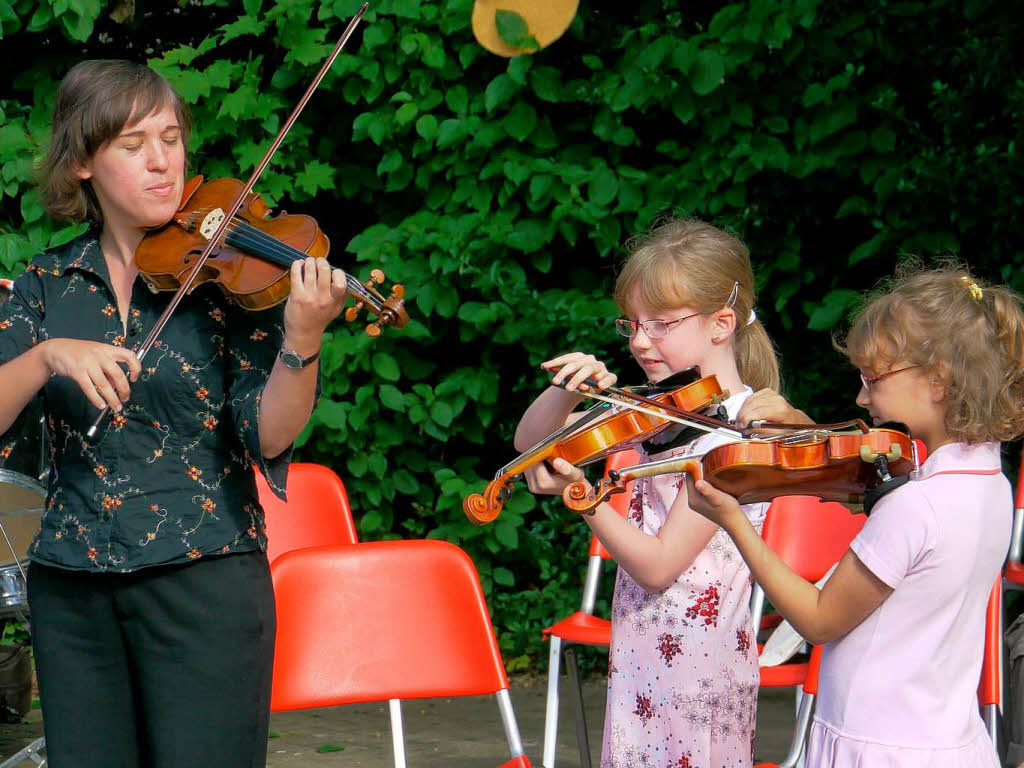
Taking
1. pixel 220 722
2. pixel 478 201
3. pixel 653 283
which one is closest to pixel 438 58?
pixel 478 201

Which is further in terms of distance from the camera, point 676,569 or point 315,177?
point 315,177

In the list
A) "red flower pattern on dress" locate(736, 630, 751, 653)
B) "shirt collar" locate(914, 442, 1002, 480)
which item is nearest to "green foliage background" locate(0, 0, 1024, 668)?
"red flower pattern on dress" locate(736, 630, 751, 653)

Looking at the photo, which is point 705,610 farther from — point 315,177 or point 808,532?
point 315,177

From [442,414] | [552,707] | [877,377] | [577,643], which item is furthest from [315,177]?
[877,377]

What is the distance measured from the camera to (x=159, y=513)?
75.4 inches

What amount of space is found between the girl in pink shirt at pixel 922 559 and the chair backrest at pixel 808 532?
1151 mm

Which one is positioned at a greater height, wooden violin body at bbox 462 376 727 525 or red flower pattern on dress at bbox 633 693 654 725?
wooden violin body at bbox 462 376 727 525

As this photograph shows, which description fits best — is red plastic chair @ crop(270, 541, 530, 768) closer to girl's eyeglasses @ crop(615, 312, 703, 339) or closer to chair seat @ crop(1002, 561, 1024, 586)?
girl's eyeglasses @ crop(615, 312, 703, 339)

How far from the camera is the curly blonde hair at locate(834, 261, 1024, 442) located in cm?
188

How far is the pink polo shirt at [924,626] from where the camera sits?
1829 millimetres

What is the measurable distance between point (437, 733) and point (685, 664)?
2.10 m

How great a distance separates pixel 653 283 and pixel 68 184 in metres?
0.99

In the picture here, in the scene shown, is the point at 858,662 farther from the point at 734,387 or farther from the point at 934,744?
the point at 734,387

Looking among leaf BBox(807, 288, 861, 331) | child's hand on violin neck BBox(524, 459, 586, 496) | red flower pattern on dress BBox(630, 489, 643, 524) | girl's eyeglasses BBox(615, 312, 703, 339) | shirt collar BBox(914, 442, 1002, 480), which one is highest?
leaf BBox(807, 288, 861, 331)
